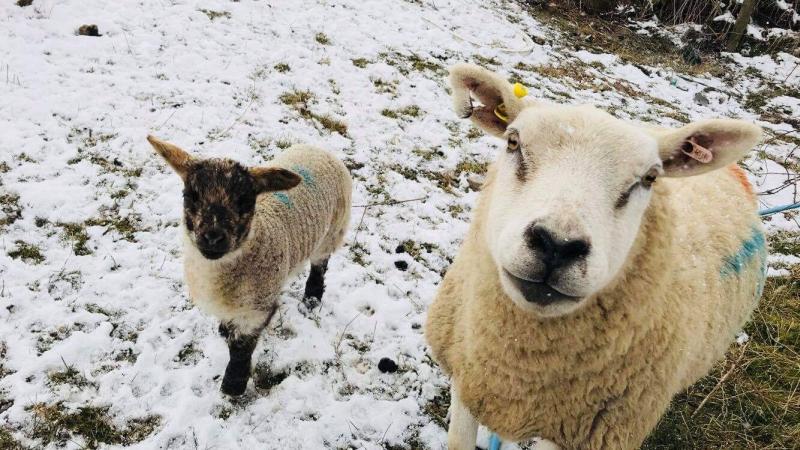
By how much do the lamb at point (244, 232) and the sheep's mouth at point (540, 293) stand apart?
58.1 inches

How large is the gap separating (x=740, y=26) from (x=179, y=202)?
44.4ft

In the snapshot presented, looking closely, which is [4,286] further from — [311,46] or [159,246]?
[311,46]

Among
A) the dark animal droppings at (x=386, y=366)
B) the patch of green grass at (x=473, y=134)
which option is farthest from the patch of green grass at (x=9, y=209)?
the patch of green grass at (x=473, y=134)

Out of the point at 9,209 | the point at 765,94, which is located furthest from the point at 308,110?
the point at 765,94

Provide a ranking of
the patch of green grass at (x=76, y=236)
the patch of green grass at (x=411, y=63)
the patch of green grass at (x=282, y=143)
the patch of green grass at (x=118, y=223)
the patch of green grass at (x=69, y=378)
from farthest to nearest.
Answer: the patch of green grass at (x=411, y=63), the patch of green grass at (x=282, y=143), the patch of green grass at (x=118, y=223), the patch of green grass at (x=76, y=236), the patch of green grass at (x=69, y=378)

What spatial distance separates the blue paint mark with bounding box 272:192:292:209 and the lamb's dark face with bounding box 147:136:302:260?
0.47 meters

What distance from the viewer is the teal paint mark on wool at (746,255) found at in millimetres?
2741

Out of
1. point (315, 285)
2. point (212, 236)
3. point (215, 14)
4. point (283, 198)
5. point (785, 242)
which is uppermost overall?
point (212, 236)

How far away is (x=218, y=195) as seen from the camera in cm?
254

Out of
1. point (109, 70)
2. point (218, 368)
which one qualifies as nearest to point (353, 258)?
point (218, 368)

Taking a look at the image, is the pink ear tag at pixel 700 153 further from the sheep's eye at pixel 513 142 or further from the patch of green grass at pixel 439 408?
the patch of green grass at pixel 439 408

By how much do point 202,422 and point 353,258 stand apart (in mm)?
1805

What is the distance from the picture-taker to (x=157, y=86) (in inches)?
214

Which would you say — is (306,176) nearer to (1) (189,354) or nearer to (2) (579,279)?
(1) (189,354)
